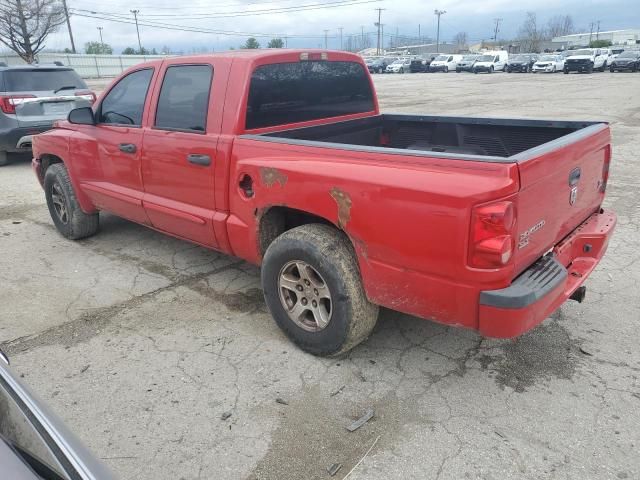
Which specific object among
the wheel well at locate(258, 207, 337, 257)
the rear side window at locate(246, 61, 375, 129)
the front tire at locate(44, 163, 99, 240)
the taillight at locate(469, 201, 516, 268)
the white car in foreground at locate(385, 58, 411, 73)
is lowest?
the white car in foreground at locate(385, 58, 411, 73)

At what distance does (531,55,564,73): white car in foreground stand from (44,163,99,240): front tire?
46.4 metres

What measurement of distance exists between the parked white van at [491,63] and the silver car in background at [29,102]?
148 feet

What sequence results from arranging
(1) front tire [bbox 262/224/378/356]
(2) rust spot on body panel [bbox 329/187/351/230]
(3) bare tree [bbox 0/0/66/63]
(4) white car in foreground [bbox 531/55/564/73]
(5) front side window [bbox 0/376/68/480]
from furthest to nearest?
(4) white car in foreground [bbox 531/55/564/73] → (3) bare tree [bbox 0/0/66/63] → (1) front tire [bbox 262/224/378/356] → (2) rust spot on body panel [bbox 329/187/351/230] → (5) front side window [bbox 0/376/68/480]

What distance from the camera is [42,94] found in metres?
9.47

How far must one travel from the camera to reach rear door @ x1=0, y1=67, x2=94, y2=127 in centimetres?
922

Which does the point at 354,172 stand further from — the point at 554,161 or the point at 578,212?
the point at 578,212

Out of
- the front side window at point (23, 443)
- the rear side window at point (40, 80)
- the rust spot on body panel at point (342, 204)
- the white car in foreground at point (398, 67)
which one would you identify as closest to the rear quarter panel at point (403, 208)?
the rust spot on body panel at point (342, 204)

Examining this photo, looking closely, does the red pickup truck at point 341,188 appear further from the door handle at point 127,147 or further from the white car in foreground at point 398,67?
the white car in foreground at point 398,67

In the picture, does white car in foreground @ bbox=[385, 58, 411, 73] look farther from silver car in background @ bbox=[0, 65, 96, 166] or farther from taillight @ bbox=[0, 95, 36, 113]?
taillight @ bbox=[0, 95, 36, 113]

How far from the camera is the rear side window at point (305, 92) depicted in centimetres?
374

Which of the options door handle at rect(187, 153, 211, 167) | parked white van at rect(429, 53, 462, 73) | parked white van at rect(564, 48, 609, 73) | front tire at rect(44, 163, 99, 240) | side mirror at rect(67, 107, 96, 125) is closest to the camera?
door handle at rect(187, 153, 211, 167)

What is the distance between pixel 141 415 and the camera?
289 cm

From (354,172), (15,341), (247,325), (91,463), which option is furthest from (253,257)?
(91,463)

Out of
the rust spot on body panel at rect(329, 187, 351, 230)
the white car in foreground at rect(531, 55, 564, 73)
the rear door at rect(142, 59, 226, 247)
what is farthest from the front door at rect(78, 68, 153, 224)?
the white car in foreground at rect(531, 55, 564, 73)
